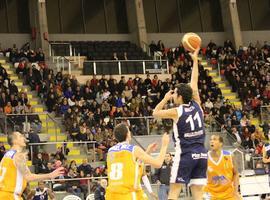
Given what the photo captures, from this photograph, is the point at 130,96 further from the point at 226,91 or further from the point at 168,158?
the point at 168,158

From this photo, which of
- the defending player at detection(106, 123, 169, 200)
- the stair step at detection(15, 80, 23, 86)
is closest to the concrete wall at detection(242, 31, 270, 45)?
the stair step at detection(15, 80, 23, 86)

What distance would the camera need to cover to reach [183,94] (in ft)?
29.3

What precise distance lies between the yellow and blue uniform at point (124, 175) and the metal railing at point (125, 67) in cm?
2213

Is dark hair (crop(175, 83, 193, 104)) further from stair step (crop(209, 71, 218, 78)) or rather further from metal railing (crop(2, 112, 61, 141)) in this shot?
stair step (crop(209, 71, 218, 78))

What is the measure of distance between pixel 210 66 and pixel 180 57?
2002mm

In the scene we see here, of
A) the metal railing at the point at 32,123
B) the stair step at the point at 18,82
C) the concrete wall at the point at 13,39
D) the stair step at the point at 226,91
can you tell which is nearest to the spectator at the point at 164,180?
the metal railing at the point at 32,123

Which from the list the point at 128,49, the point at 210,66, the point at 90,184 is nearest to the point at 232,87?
the point at 210,66

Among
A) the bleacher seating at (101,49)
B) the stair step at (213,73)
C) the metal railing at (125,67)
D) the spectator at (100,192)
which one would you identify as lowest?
the spectator at (100,192)

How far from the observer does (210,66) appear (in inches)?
1356

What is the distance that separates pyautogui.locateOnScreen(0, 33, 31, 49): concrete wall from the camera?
Result: 33.6m

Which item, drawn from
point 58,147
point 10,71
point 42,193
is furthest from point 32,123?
point 10,71

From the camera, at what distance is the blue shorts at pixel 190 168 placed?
891 cm

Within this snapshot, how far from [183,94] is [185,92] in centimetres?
4

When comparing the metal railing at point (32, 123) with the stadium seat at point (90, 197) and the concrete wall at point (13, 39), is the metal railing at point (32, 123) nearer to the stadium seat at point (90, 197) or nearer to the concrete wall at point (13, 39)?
the stadium seat at point (90, 197)
